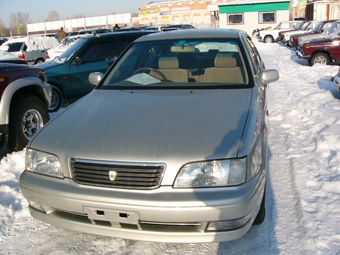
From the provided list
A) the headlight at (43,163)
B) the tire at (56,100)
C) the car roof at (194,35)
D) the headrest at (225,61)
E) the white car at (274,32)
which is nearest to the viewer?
the headlight at (43,163)

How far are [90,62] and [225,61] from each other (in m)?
5.12

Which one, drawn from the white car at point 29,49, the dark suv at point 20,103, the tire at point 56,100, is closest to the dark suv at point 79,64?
the tire at point 56,100

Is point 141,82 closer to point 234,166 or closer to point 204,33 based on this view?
point 204,33

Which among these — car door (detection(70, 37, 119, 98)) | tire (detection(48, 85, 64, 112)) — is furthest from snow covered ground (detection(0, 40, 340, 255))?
car door (detection(70, 37, 119, 98))

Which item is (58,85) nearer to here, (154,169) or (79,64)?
(79,64)

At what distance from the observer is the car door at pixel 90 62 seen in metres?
8.14

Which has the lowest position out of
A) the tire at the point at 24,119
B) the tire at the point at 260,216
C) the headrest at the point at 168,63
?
the tire at the point at 260,216

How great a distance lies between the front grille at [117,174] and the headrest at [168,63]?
1915mm

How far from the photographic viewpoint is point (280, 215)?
3287 millimetres

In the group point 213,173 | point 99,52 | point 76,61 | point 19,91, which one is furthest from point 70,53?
point 213,173

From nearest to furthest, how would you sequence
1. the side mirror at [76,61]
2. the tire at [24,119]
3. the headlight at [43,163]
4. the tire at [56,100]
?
the headlight at [43,163]
the tire at [24,119]
the tire at [56,100]
the side mirror at [76,61]

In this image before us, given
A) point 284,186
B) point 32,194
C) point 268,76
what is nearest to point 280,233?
point 284,186

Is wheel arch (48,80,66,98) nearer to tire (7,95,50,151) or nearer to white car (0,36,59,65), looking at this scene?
tire (7,95,50,151)

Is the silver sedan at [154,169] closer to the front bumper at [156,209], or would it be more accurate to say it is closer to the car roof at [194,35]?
the front bumper at [156,209]
